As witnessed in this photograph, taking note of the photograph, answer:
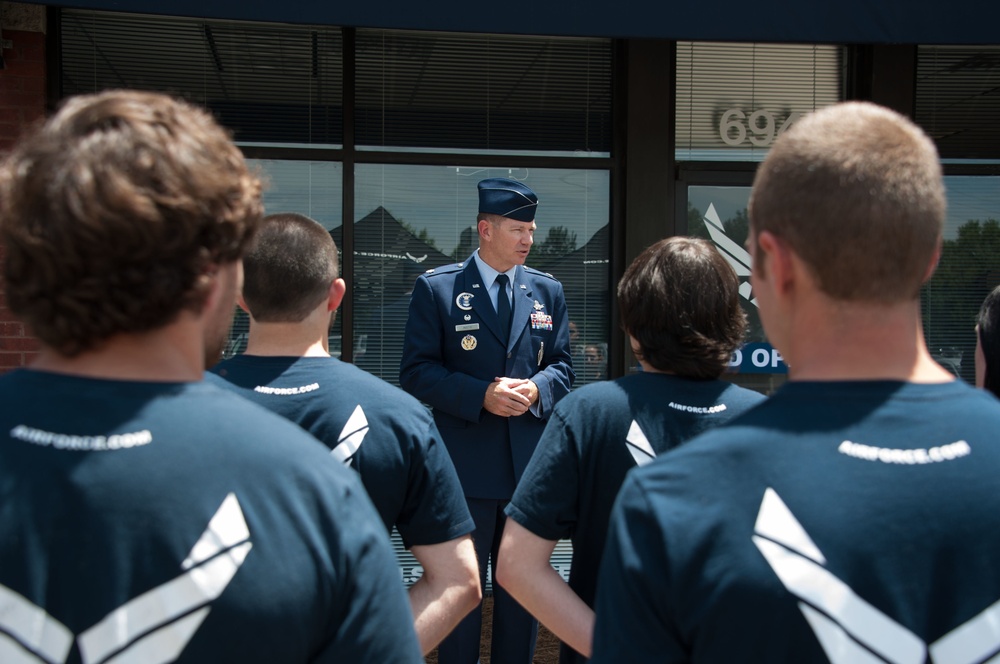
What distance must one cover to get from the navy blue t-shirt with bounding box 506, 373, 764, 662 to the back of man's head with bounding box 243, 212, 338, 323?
2.12ft

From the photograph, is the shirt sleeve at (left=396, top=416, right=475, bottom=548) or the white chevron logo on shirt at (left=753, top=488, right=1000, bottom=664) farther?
the shirt sleeve at (left=396, top=416, right=475, bottom=548)

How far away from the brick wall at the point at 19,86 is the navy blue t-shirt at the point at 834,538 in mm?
4391

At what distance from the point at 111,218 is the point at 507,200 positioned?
3185 mm

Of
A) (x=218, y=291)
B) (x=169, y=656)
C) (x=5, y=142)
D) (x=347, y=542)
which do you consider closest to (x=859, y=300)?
(x=347, y=542)

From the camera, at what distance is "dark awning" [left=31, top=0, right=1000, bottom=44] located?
4305mm

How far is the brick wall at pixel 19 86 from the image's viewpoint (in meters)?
4.68

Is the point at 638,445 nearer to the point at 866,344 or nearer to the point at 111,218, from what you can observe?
the point at 866,344

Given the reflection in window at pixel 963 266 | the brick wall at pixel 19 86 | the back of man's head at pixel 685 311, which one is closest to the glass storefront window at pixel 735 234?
the reflection in window at pixel 963 266

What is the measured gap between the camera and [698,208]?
546 centimetres

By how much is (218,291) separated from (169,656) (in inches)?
17.1

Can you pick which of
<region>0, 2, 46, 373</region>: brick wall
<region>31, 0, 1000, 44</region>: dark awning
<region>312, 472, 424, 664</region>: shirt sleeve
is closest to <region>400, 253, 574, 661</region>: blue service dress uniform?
<region>31, 0, 1000, 44</region>: dark awning

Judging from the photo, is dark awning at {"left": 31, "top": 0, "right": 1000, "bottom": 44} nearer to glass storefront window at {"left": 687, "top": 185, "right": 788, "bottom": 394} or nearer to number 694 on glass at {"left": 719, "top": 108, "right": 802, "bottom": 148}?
number 694 on glass at {"left": 719, "top": 108, "right": 802, "bottom": 148}

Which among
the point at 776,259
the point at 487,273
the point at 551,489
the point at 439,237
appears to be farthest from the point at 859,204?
the point at 439,237

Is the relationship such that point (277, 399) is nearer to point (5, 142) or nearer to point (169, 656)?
point (169, 656)
